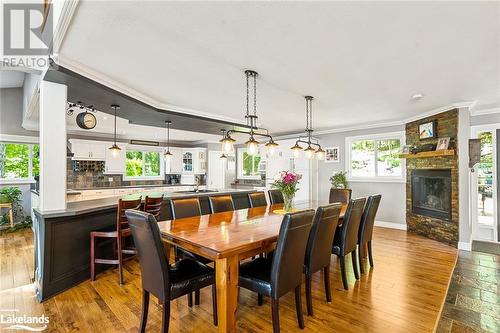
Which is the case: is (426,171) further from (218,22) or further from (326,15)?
(218,22)

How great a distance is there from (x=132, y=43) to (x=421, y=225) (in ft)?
19.4

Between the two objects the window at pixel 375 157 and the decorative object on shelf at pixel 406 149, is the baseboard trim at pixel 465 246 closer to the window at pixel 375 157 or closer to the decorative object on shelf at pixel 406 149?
the window at pixel 375 157

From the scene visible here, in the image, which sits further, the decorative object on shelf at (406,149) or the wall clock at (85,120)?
the decorative object on shelf at (406,149)

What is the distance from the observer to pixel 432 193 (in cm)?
499

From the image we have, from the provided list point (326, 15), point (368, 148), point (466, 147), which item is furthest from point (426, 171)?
point (326, 15)

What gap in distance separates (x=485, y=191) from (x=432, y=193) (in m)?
0.96

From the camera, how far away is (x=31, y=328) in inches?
84.3

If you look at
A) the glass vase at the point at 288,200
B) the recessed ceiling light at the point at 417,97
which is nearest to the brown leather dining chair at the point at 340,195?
the glass vase at the point at 288,200

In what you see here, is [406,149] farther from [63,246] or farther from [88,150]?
[88,150]

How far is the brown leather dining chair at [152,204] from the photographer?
333 cm

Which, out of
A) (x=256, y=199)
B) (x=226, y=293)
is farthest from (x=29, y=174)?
(x=226, y=293)

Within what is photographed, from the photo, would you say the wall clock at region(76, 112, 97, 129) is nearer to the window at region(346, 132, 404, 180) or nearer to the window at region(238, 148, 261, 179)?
the window at region(238, 148, 261, 179)

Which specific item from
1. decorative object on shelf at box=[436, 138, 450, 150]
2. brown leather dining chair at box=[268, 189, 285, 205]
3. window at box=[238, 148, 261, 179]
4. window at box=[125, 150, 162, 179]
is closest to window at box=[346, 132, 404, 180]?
decorative object on shelf at box=[436, 138, 450, 150]

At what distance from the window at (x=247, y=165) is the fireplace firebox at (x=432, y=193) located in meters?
4.47
